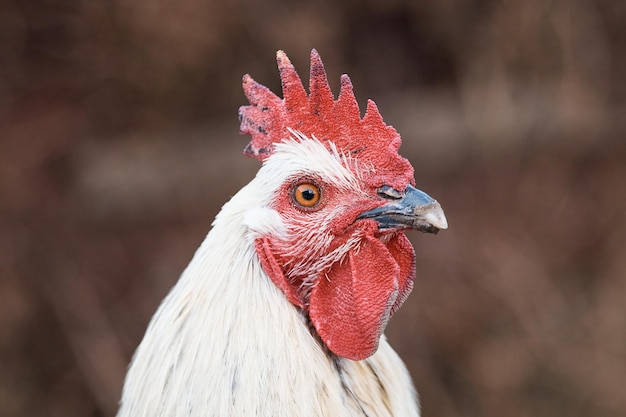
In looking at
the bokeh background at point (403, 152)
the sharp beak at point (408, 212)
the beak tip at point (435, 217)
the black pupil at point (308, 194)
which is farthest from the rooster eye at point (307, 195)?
the bokeh background at point (403, 152)

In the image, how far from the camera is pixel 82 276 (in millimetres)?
6266

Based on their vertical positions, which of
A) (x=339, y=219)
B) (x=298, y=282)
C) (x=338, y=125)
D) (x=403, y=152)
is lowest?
(x=298, y=282)

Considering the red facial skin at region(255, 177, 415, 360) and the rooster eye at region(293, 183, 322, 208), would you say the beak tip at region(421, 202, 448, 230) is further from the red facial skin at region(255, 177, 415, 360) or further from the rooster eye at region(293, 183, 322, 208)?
the rooster eye at region(293, 183, 322, 208)

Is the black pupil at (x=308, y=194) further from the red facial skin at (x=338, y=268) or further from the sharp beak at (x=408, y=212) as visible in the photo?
the sharp beak at (x=408, y=212)

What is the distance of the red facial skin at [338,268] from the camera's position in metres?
2.44

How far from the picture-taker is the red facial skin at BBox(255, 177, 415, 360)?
2.44 m

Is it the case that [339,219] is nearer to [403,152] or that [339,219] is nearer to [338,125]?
[338,125]

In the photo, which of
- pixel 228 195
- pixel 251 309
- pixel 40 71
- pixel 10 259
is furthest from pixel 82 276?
pixel 251 309

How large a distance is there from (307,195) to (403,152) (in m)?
4.07

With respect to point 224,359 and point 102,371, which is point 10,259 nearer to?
point 102,371

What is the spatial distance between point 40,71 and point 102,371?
2.67 m

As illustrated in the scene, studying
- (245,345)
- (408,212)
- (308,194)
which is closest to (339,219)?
(308,194)

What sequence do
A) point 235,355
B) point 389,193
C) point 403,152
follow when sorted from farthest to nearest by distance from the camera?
point 403,152 < point 389,193 < point 235,355

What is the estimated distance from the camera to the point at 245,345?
7.75 ft
